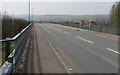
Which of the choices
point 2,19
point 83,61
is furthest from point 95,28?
point 83,61

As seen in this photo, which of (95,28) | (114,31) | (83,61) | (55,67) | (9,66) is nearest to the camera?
(9,66)

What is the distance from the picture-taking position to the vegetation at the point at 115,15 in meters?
55.8

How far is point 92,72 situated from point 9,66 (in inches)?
136

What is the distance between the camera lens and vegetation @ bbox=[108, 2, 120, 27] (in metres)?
55.8

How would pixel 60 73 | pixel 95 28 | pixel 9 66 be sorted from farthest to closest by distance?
pixel 95 28, pixel 60 73, pixel 9 66

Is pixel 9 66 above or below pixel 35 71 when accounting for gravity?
above

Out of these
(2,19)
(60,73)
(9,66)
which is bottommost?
(60,73)

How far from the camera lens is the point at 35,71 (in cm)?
923

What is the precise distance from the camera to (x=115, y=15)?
56.6 m

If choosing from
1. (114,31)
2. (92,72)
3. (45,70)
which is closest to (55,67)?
(45,70)

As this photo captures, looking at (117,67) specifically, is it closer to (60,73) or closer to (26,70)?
(60,73)

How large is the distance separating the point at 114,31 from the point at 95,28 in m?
10.9

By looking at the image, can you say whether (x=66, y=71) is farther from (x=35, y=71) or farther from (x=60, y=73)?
(x=35, y=71)

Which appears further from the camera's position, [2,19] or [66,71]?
[2,19]
